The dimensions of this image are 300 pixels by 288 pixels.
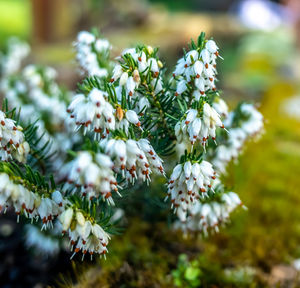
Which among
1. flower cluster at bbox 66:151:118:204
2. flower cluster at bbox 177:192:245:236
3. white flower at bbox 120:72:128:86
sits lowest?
→ flower cluster at bbox 66:151:118:204

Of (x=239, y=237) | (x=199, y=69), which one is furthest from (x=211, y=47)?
(x=239, y=237)

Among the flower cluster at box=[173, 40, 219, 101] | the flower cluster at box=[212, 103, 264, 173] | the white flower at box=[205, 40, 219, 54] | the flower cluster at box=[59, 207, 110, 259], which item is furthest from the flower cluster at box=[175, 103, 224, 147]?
the flower cluster at box=[212, 103, 264, 173]

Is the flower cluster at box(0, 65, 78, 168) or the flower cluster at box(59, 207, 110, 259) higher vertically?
the flower cluster at box(0, 65, 78, 168)

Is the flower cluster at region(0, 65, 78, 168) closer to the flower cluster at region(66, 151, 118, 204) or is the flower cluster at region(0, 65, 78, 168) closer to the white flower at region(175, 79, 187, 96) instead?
the white flower at region(175, 79, 187, 96)

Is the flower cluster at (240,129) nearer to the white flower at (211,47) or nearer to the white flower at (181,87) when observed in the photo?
the white flower at (181,87)

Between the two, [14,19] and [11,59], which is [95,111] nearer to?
[11,59]

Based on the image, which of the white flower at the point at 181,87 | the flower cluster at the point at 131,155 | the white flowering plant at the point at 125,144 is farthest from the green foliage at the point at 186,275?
the white flower at the point at 181,87
